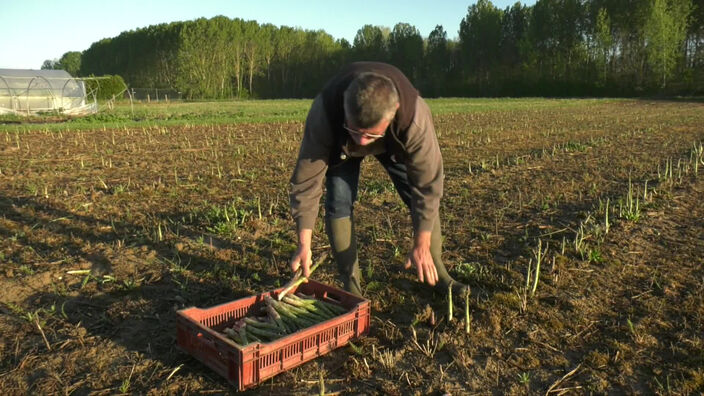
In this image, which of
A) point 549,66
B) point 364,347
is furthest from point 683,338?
point 549,66

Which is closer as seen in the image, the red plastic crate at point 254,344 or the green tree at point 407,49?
the red plastic crate at point 254,344

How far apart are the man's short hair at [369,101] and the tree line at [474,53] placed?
5456 cm

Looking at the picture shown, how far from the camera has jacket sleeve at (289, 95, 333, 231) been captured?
2.91 m

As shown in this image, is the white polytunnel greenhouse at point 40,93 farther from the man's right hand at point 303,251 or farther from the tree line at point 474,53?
the tree line at point 474,53

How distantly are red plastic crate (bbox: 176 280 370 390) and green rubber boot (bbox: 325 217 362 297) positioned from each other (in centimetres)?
21

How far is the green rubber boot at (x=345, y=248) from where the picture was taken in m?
3.58

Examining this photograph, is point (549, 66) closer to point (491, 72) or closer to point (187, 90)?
point (491, 72)

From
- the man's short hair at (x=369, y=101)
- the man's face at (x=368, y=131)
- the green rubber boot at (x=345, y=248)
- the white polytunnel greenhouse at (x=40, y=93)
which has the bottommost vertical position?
the green rubber boot at (x=345, y=248)

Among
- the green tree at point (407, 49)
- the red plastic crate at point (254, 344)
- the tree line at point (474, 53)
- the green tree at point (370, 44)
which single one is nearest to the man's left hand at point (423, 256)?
the red plastic crate at point (254, 344)

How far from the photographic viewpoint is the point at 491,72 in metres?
64.1

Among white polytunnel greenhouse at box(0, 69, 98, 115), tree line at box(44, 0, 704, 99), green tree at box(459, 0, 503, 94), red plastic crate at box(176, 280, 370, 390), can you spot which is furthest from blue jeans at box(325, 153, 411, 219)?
green tree at box(459, 0, 503, 94)

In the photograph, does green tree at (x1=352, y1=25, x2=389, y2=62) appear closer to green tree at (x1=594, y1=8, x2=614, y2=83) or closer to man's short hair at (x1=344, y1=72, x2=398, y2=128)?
green tree at (x1=594, y1=8, x2=614, y2=83)

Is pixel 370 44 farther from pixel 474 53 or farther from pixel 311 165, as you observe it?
pixel 311 165

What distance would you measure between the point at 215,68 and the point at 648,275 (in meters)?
65.3
